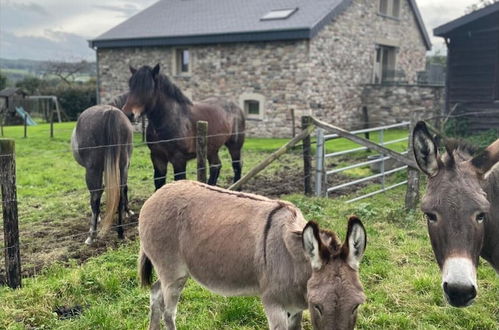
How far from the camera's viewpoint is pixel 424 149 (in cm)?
266

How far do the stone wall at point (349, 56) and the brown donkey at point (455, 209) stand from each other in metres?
13.1

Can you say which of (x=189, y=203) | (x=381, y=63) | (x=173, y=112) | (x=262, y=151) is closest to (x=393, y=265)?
(x=189, y=203)

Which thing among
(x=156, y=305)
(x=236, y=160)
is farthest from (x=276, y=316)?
(x=236, y=160)

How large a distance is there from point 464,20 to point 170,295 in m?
12.6

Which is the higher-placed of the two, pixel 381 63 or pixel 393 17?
pixel 393 17

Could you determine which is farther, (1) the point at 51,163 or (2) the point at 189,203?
(1) the point at 51,163

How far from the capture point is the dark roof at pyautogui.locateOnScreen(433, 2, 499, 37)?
39.4 feet

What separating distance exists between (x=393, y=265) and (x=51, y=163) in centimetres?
941

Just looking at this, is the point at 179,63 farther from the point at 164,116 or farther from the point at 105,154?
the point at 105,154

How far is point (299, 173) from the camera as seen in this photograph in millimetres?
9602

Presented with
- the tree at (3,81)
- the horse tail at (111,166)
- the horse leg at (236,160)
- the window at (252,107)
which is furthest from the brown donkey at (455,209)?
the tree at (3,81)

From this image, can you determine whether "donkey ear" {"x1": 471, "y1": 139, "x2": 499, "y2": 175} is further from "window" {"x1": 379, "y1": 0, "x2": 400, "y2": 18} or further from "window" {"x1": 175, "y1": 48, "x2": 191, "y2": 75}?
"window" {"x1": 379, "y1": 0, "x2": 400, "y2": 18}

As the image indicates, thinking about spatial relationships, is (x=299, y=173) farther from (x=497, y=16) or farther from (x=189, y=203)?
(x=497, y=16)

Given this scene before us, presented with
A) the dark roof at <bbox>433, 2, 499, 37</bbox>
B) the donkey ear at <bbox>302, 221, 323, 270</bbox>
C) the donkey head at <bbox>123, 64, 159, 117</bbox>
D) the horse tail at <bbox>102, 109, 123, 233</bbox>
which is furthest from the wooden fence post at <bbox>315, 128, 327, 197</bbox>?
the dark roof at <bbox>433, 2, 499, 37</bbox>
